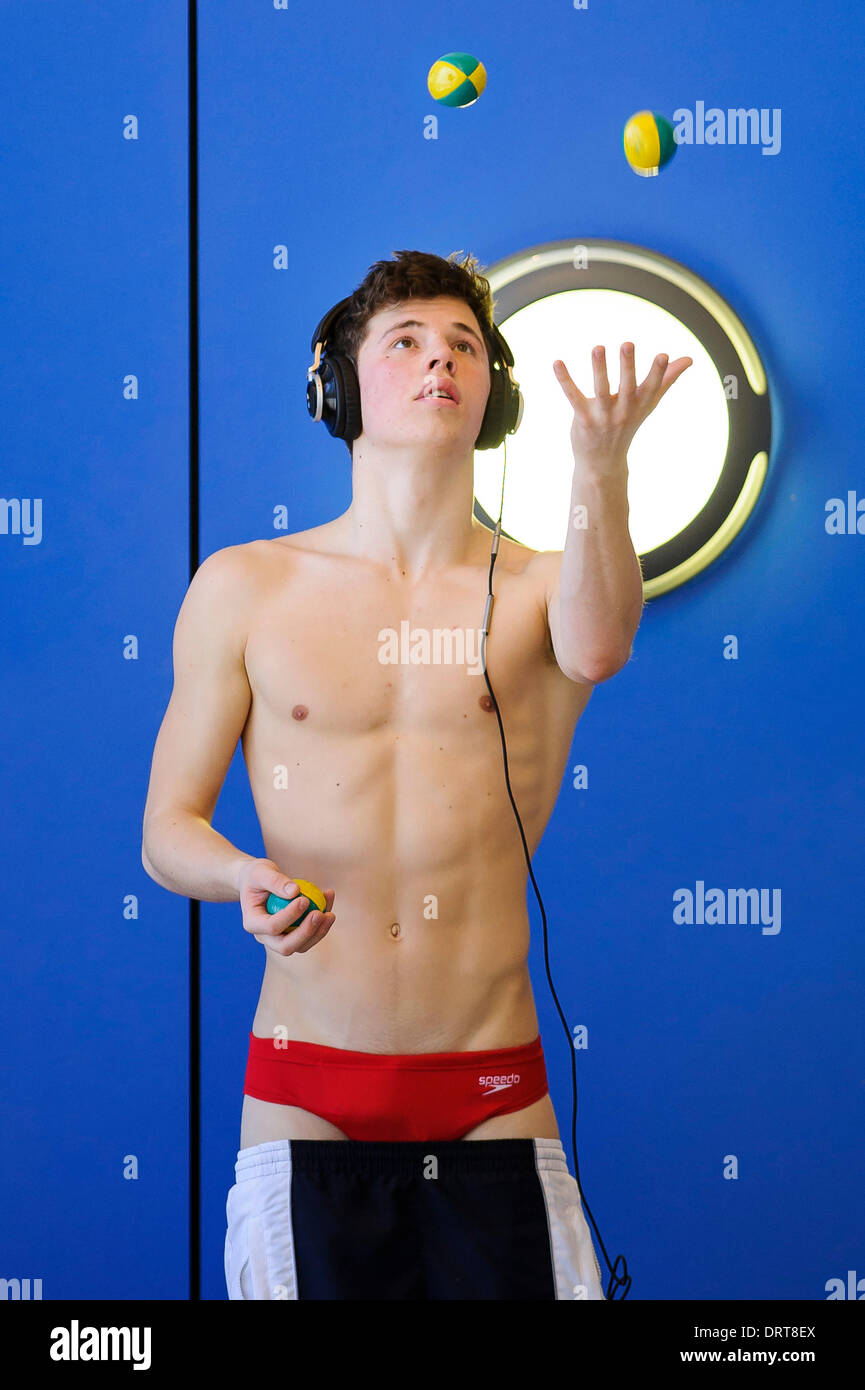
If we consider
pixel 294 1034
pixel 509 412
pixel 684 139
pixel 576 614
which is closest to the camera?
pixel 576 614

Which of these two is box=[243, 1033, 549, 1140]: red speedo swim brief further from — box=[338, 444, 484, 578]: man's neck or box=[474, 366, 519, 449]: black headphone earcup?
box=[474, 366, 519, 449]: black headphone earcup

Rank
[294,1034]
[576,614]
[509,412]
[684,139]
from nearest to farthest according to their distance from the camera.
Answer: [576,614] < [294,1034] < [509,412] < [684,139]

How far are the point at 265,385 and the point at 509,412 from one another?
691 millimetres

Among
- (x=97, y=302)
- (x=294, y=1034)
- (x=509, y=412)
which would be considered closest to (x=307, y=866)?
(x=294, y=1034)

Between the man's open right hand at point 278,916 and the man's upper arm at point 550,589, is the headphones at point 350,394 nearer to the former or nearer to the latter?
the man's upper arm at point 550,589

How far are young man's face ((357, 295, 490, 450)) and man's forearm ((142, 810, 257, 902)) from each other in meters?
0.46

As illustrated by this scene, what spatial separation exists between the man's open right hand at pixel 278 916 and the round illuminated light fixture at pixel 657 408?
1017mm

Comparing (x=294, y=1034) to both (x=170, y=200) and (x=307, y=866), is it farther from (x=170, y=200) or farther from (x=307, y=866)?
(x=170, y=200)

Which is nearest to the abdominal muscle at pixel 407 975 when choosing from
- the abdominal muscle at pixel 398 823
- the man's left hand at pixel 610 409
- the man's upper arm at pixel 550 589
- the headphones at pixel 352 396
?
the abdominal muscle at pixel 398 823

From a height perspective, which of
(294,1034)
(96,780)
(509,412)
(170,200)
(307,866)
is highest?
(170,200)

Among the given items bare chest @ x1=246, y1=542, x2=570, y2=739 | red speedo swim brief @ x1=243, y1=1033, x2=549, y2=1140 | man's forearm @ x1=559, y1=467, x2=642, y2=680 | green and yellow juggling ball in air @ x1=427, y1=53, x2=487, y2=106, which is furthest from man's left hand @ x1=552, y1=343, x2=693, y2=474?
green and yellow juggling ball in air @ x1=427, y1=53, x2=487, y2=106

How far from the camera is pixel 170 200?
2.15 m

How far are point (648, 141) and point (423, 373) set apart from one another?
756 millimetres

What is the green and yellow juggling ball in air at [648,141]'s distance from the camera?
1973mm
